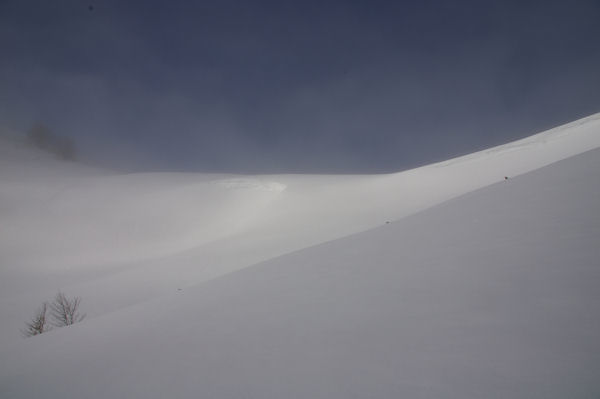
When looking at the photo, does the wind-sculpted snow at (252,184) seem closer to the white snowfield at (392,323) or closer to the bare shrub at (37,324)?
the bare shrub at (37,324)

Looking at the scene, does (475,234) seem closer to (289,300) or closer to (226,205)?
(289,300)

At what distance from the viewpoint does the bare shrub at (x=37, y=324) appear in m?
10.8

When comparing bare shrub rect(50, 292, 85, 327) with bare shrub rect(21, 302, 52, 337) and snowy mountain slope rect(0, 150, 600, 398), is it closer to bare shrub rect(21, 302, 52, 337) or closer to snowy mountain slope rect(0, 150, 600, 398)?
bare shrub rect(21, 302, 52, 337)

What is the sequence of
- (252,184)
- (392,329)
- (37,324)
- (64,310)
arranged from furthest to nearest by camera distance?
(252,184) → (64,310) → (37,324) → (392,329)

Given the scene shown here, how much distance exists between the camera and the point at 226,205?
70.2ft

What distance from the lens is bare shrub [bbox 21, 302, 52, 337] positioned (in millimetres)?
10797

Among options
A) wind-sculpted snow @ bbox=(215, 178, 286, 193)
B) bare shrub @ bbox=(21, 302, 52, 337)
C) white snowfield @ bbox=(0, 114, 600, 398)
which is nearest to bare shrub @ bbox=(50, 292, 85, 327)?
bare shrub @ bbox=(21, 302, 52, 337)

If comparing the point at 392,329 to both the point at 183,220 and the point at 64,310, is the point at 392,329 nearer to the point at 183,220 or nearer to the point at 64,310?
the point at 64,310

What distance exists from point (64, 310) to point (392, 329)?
45.6 ft

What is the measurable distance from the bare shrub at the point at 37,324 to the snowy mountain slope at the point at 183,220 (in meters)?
0.36

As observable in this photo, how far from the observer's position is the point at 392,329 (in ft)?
8.09

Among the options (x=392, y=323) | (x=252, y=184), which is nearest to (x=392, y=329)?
(x=392, y=323)

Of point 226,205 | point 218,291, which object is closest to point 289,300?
point 218,291

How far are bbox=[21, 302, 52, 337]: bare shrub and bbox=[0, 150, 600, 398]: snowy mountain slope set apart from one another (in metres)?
8.71
